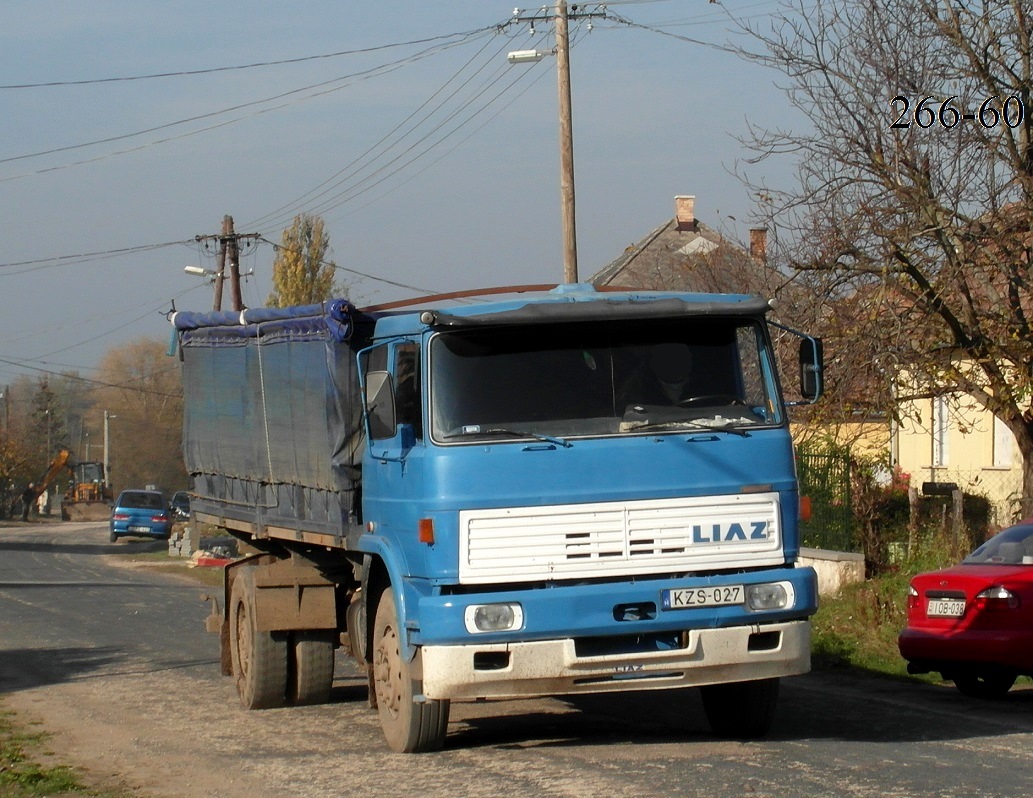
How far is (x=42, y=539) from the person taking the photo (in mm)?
51625

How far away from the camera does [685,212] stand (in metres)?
Result: 56.0

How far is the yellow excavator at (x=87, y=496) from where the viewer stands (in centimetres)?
8138

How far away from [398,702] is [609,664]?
1350 millimetres

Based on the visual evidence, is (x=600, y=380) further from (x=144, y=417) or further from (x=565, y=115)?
(x=144, y=417)

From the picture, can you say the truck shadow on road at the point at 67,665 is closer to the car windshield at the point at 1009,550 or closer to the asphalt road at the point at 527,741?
the asphalt road at the point at 527,741

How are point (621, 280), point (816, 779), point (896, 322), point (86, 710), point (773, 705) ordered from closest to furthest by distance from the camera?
point (816, 779) → point (773, 705) → point (86, 710) → point (896, 322) → point (621, 280)

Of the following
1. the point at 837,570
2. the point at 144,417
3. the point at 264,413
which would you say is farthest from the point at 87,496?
the point at 264,413

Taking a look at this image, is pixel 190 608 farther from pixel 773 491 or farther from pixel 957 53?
pixel 773 491

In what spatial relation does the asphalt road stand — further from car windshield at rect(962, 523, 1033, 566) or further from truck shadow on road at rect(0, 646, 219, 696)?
car windshield at rect(962, 523, 1033, 566)

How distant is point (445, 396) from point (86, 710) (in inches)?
188

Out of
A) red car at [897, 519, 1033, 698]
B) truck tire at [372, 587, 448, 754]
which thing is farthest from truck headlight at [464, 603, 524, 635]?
red car at [897, 519, 1033, 698]

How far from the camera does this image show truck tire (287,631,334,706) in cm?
1095

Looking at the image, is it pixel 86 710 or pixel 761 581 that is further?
pixel 86 710

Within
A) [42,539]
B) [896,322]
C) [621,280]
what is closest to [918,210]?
[896,322]
